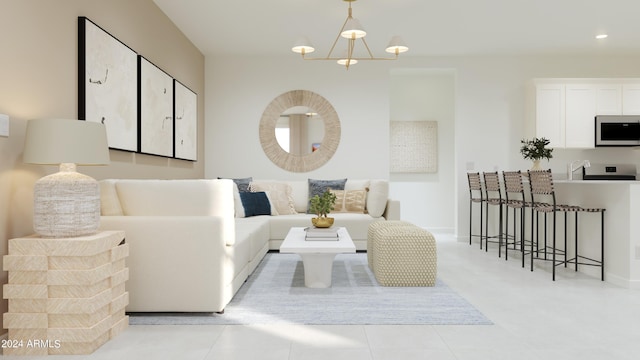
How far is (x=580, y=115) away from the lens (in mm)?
6176

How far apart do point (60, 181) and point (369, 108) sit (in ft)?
15.8

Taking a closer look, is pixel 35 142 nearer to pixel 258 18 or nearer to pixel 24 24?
pixel 24 24

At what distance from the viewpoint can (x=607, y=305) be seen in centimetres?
315

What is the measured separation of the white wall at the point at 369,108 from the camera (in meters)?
6.48

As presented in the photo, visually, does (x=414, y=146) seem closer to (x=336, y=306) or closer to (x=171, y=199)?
(x=336, y=306)

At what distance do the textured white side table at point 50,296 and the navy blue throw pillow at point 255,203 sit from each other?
3.06 metres

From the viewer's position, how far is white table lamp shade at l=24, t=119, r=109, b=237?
2.29 meters

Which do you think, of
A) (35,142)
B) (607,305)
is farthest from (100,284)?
(607,305)

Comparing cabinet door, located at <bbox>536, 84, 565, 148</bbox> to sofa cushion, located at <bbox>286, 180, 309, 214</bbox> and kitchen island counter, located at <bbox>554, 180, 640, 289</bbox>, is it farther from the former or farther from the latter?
sofa cushion, located at <bbox>286, 180, 309, 214</bbox>

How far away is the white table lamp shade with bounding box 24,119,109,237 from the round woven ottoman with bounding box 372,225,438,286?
2.23 m


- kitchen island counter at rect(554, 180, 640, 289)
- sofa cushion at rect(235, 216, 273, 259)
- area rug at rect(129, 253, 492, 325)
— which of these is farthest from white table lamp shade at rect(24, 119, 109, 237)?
kitchen island counter at rect(554, 180, 640, 289)

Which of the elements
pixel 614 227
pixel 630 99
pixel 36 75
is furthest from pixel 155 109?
pixel 630 99

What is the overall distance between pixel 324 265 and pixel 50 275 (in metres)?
1.94

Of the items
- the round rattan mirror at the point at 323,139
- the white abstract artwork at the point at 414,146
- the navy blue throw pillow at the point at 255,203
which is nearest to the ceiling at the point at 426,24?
the round rattan mirror at the point at 323,139
